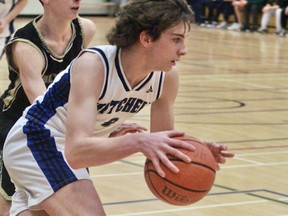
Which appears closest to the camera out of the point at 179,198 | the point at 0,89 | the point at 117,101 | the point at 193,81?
the point at 179,198

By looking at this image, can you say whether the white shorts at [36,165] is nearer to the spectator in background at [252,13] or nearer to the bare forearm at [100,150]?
the bare forearm at [100,150]

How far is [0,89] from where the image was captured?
10.1 metres

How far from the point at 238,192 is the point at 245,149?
4.83ft

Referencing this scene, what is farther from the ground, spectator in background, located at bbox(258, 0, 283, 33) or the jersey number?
the jersey number

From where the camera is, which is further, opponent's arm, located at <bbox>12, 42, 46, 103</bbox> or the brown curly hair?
opponent's arm, located at <bbox>12, 42, 46, 103</bbox>

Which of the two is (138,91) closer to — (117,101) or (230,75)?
(117,101)

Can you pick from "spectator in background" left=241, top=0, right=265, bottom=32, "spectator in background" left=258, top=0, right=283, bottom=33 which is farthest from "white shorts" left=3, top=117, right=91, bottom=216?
"spectator in background" left=241, top=0, right=265, bottom=32

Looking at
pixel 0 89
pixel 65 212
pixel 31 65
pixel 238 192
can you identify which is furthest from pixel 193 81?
pixel 65 212

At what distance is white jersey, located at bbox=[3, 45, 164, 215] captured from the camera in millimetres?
3262

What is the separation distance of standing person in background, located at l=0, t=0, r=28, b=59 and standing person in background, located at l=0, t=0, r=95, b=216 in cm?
204

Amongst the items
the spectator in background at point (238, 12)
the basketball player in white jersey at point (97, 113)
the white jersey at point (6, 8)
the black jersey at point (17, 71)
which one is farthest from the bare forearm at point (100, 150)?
the spectator in background at point (238, 12)

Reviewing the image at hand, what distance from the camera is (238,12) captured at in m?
22.5

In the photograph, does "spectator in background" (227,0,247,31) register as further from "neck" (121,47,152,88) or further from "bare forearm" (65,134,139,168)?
"bare forearm" (65,134,139,168)

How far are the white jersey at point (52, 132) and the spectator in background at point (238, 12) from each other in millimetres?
19333
